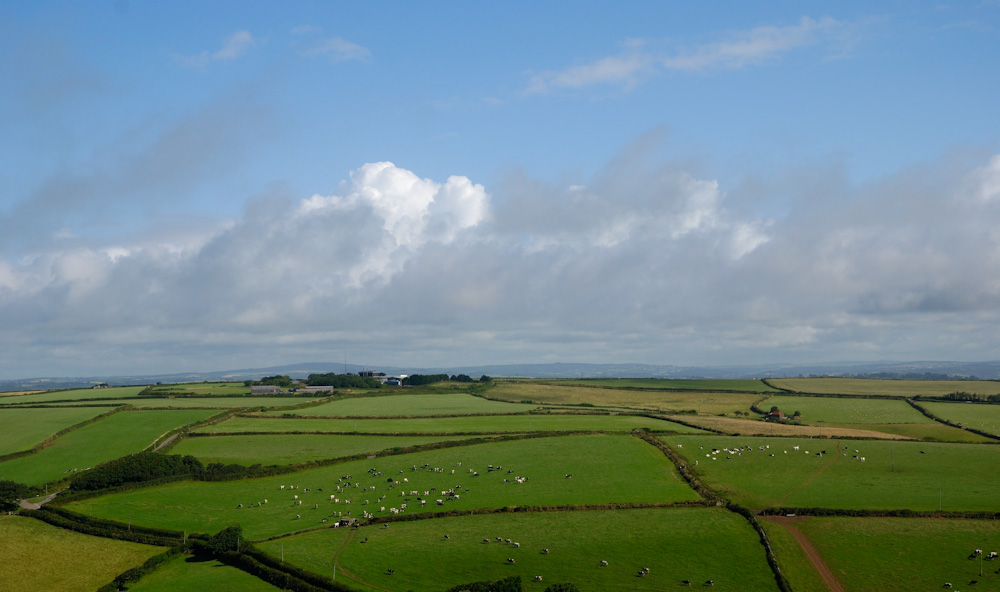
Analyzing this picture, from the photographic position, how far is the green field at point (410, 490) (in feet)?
228

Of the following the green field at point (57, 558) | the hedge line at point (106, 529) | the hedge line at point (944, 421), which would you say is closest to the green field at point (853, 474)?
the hedge line at point (944, 421)

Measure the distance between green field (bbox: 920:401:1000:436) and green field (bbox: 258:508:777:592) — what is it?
7044cm

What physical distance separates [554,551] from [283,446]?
56.9 meters

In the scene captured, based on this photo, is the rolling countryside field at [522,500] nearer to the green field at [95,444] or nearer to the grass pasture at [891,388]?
the green field at [95,444]

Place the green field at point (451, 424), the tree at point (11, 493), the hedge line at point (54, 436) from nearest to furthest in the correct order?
the tree at point (11, 493) < the hedge line at point (54, 436) < the green field at point (451, 424)

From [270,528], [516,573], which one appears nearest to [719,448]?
[516,573]

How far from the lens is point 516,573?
52562mm

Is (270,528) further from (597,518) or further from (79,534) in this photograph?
(597,518)

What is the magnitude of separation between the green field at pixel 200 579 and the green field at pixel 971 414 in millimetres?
102865

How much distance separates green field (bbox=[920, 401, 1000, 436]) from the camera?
11112cm

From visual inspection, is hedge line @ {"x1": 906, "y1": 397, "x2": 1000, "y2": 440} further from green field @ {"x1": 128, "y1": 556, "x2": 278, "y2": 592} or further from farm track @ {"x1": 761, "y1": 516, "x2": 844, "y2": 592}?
green field @ {"x1": 128, "y1": 556, "x2": 278, "y2": 592}

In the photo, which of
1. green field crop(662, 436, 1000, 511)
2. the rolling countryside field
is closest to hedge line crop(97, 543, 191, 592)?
the rolling countryside field

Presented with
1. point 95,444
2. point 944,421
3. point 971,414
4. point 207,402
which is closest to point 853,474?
point 944,421

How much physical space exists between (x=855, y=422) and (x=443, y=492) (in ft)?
267
